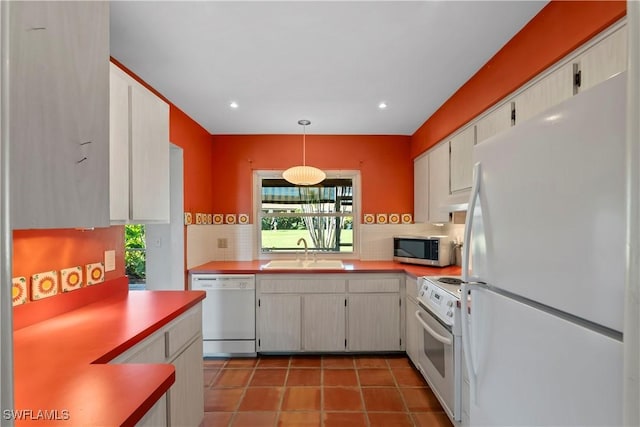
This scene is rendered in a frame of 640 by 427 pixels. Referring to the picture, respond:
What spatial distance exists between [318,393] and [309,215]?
1982 mm

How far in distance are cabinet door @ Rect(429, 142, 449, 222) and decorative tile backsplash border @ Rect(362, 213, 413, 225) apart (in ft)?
1.85

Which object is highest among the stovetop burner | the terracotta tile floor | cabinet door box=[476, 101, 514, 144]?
cabinet door box=[476, 101, 514, 144]

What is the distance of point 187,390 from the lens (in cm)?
176

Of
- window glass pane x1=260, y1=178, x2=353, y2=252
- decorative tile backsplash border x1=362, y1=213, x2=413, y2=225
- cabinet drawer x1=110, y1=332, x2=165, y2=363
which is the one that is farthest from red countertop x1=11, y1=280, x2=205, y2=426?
decorative tile backsplash border x1=362, y1=213, x2=413, y2=225

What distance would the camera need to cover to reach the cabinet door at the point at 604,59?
44.6 inches

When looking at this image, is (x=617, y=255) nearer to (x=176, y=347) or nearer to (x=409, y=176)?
(x=176, y=347)

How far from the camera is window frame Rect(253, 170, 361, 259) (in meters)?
3.74

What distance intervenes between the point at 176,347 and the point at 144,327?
36 centimetres

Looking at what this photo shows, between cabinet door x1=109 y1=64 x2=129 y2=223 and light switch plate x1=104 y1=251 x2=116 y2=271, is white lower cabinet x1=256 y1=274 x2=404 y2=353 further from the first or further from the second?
cabinet door x1=109 y1=64 x2=129 y2=223

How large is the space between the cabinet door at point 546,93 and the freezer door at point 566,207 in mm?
667

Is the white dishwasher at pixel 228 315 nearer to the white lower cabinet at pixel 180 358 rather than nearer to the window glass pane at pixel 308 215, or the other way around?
the window glass pane at pixel 308 215

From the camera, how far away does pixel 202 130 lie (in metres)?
3.43

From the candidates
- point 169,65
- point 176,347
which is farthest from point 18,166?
point 169,65

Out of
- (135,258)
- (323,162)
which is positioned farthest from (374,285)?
(135,258)
